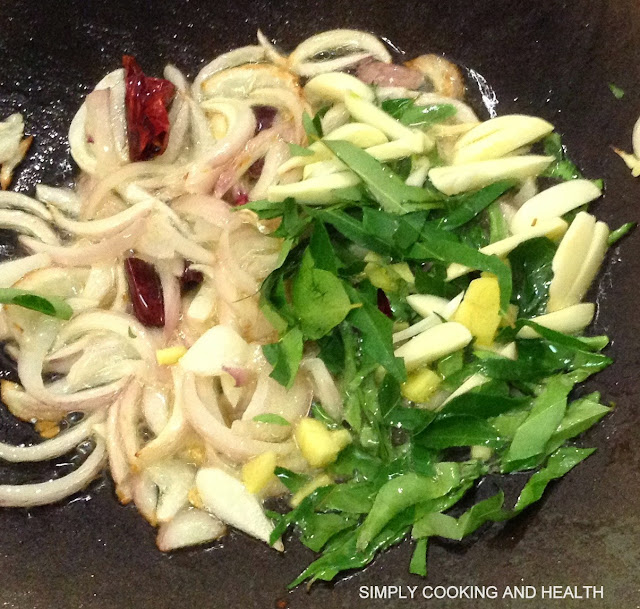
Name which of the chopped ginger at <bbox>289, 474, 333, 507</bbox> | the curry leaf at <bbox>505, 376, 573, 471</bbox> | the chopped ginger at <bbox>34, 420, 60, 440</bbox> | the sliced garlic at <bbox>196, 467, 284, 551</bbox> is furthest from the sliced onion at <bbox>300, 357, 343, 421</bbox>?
the chopped ginger at <bbox>34, 420, 60, 440</bbox>

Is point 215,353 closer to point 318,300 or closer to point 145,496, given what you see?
point 318,300

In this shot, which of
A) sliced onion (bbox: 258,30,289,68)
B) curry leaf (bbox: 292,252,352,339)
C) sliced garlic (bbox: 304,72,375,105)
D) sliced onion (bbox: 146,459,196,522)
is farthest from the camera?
sliced onion (bbox: 258,30,289,68)

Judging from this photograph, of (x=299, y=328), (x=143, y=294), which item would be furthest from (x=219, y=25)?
(x=299, y=328)

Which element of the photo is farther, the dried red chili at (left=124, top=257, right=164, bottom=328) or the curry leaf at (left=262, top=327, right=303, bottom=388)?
the dried red chili at (left=124, top=257, right=164, bottom=328)

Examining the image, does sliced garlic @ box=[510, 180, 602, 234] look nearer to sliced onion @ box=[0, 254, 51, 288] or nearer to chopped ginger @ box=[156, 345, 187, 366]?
chopped ginger @ box=[156, 345, 187, 366]

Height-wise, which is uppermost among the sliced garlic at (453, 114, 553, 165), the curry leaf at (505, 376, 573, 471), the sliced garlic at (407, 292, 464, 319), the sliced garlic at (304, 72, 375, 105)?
the sliced garlic at (304, 72, 375, 105)

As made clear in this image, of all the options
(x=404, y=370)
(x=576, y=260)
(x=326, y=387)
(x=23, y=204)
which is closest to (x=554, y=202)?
(x=576, y=260)

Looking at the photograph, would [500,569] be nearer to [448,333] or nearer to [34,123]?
[448,333]
